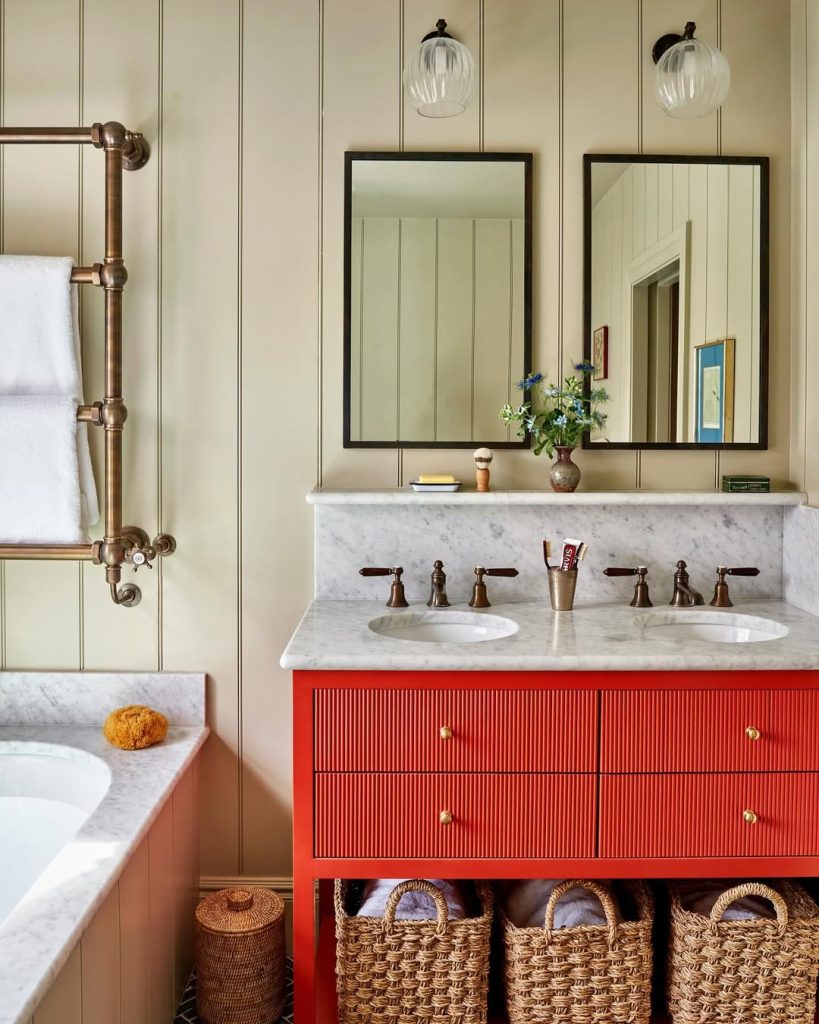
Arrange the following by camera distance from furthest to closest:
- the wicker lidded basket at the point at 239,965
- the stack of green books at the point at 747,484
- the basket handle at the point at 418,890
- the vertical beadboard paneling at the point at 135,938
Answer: the stack of green books at the point at 747,484
the wicker lidded basket at the point at 239,965
the basket handle at the point at 418,890
the vertical beadboard paneling at the point at 135,938

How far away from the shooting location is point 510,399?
2281 mm

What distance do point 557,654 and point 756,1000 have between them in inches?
31.6

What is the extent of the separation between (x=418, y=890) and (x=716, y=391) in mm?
1392

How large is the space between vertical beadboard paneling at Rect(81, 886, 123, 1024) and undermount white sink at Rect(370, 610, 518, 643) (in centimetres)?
81

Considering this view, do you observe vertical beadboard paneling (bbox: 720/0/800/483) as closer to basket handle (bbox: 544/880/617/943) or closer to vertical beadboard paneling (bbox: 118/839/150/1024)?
basket handle (bbox: 544/880/617/943)

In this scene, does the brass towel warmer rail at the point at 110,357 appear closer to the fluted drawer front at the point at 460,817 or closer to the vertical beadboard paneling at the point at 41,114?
the vertical beadboard paneling at the point at 41,114

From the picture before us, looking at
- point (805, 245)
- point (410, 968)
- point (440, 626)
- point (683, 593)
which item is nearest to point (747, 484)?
point (683, 593)

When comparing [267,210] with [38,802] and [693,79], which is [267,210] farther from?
[38,802]

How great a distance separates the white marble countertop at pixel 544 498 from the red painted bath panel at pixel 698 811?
68cm

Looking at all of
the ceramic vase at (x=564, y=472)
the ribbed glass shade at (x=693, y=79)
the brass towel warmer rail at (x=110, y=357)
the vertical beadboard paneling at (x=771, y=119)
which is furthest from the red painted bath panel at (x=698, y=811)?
the ribbed glass shade at (x=693, y=79)

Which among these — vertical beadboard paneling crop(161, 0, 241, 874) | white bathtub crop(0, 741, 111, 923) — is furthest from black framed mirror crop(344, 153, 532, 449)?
white bathtub crop(0, 741, 111, 923)

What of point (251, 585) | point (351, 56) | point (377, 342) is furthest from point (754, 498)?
point (351, 56)

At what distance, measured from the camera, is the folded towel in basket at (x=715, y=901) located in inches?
71.5

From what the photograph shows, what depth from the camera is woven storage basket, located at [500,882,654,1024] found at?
5.82 ft
